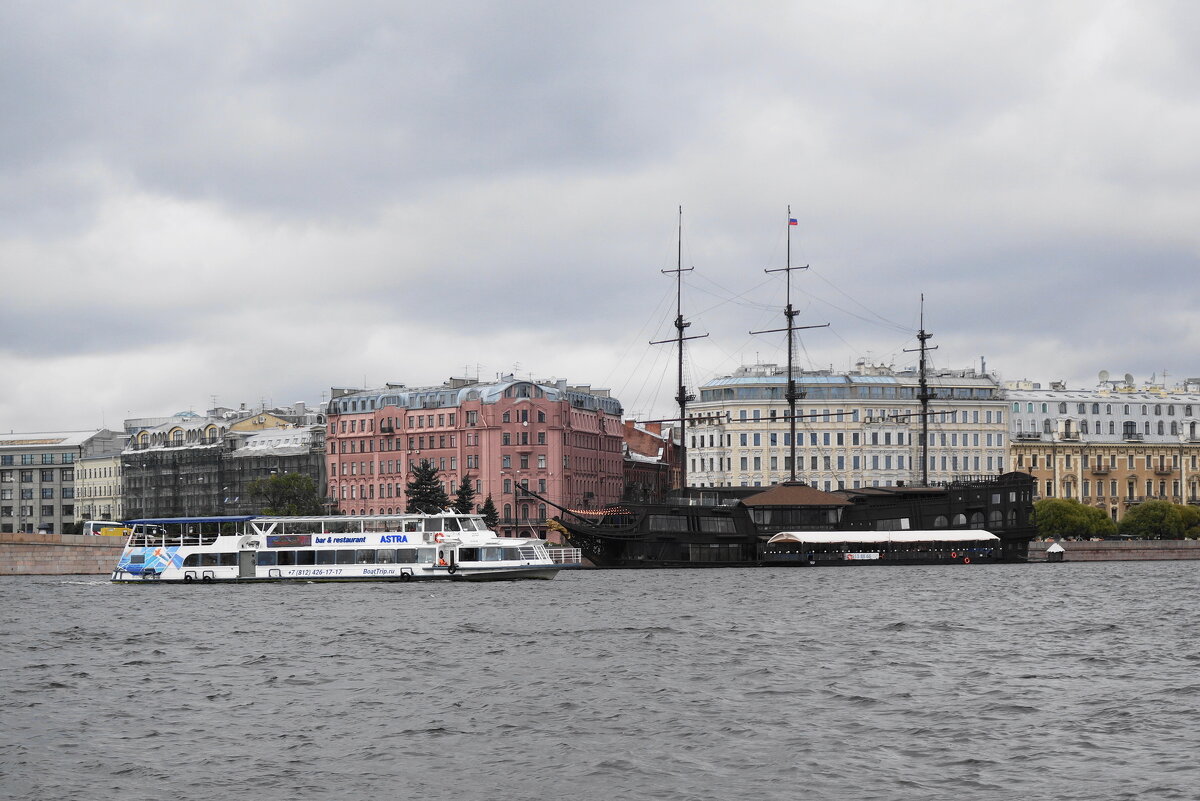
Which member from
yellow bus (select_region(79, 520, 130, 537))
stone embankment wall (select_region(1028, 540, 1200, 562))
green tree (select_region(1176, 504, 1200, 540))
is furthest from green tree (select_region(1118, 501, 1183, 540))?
yellow bus (select_region(79, 520, 130, 537))

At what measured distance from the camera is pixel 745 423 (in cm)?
13888

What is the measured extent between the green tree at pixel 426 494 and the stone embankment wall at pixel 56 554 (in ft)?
85.1

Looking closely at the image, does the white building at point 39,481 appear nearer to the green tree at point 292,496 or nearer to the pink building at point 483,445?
the pink building at point 483,445

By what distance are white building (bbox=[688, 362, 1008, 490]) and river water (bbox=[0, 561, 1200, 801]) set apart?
285ft

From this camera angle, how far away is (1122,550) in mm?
120875

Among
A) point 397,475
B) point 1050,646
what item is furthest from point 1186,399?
point 1050,646

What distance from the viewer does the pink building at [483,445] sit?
436ft

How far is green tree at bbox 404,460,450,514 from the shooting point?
115562 mm

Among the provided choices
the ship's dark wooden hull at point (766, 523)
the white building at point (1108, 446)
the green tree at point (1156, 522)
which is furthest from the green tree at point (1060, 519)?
the ship's dark wooden hull at point (766, 523)

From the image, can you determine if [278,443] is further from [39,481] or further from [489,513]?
[489,513]

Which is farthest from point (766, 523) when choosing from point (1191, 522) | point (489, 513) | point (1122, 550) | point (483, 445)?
point (1191, 522)

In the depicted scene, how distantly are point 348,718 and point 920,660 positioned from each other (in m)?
12.9

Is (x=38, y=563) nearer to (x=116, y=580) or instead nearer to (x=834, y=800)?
(x=116, y=580)

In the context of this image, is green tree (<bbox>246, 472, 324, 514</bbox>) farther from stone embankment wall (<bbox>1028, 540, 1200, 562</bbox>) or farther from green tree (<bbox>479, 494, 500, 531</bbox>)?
stone embankment wall (<bbox>1028, 540, 1200, 562</bbox>)
